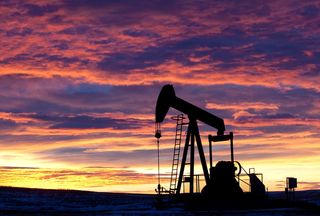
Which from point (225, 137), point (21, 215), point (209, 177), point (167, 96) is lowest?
point (21, 215)

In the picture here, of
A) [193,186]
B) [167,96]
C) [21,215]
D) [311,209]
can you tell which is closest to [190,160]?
[193,186]

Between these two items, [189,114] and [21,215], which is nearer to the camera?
[21,215]

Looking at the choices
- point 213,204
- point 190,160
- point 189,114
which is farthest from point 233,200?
point 189,114

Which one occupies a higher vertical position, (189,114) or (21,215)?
(189,114)

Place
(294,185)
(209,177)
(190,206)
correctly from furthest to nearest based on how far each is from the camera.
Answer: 1. (294,185)
2. (209,177)
3. (190,206)

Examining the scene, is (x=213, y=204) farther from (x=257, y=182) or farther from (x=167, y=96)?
(x=167, y=96)

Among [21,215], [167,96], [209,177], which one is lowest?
[21,215]

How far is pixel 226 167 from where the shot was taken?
984 inches

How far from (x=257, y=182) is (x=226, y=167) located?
193cm

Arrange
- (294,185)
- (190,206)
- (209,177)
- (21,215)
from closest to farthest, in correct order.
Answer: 1. (21,215)
2. (190,206)
3. (209,177)
4. (294,185)

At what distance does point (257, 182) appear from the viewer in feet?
84.5

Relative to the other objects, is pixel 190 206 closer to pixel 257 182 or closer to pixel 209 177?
pixel 209 177

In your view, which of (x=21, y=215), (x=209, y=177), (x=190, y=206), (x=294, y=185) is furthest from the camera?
(x=294, y=185)

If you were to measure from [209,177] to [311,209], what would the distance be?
5.39 m
